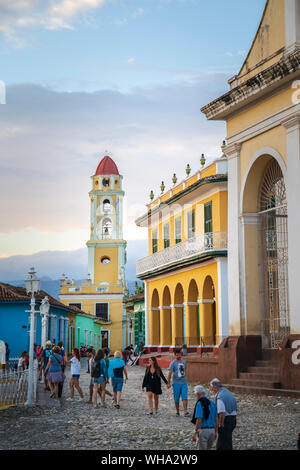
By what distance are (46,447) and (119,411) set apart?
17.5ft

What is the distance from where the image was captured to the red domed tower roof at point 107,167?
243 feet

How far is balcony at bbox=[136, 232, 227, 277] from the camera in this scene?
92.4ft

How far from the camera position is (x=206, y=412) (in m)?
8.27

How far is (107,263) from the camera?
72062 mm

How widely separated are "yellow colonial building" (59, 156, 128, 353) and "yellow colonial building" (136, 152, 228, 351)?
31163 millimetres

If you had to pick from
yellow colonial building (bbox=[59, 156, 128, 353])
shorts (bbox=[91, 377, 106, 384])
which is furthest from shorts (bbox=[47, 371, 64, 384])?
yellow colonial building (bbox=[59, 156, 128, 353])

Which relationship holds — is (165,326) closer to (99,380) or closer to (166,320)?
(166,320)

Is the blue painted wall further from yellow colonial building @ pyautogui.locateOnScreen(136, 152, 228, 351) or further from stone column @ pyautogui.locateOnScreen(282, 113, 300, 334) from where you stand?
stone column @ pyautogui.locateOnScreen(282, 113, 300, 334)

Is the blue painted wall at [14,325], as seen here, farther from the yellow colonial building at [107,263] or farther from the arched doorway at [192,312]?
the yellow colonial building at [107,263]

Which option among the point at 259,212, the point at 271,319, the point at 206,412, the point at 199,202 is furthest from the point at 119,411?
the point at 199,202

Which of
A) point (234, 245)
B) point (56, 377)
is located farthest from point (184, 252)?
point (56, 377)

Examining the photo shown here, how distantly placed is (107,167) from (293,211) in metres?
59.0

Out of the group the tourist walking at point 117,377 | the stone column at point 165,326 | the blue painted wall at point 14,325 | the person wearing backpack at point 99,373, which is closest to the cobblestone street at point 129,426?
the tourist walking at point 117,377

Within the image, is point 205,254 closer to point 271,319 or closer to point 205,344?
point 205,344
